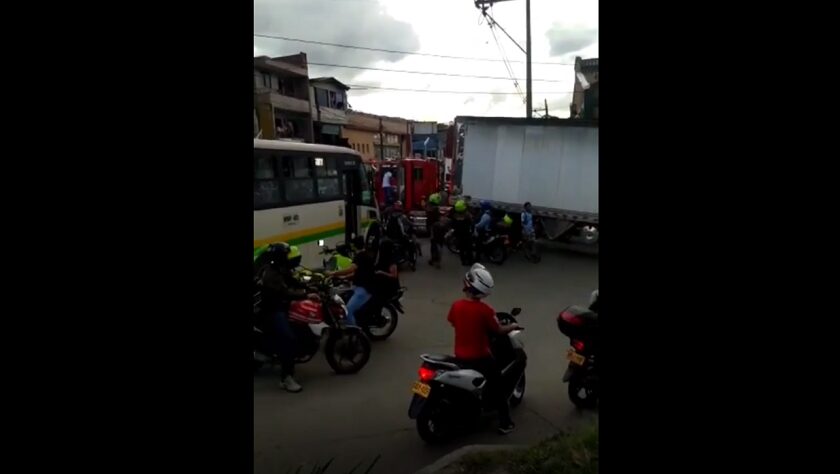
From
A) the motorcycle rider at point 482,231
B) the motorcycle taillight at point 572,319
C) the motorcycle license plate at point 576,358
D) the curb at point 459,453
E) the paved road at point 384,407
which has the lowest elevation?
the paved road at point 384,407

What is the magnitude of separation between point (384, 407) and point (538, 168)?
970cm

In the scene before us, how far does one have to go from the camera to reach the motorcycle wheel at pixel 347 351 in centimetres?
604

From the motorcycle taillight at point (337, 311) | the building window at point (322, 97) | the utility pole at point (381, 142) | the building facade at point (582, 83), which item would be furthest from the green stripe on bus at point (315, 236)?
the utility pole at point (381, 142)

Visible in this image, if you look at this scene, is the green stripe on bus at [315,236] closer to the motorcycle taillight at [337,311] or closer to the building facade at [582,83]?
the motorcycle taillight at [337,311]

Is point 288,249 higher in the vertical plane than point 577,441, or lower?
higher

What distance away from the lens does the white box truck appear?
13.3 metres

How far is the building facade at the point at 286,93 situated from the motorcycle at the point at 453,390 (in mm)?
22101

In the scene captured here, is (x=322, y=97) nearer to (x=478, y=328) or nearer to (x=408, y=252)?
(x=408, y=252)

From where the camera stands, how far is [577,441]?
404 cm

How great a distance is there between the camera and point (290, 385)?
5.65m

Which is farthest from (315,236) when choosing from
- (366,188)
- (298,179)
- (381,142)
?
(381,142)
